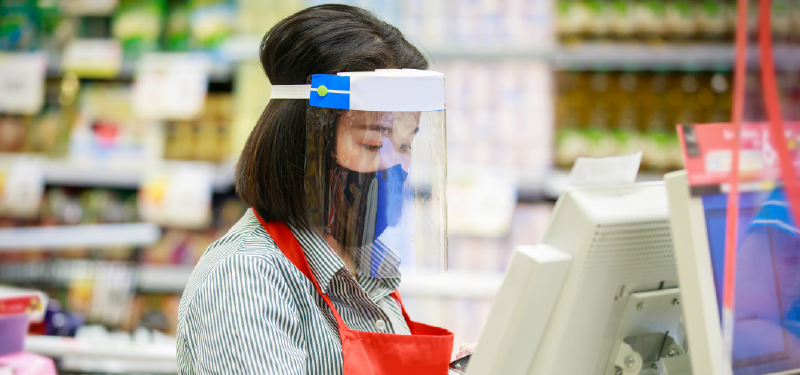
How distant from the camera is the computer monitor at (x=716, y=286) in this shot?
2.63 ft

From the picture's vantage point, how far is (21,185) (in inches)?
136

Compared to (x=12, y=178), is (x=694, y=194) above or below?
above

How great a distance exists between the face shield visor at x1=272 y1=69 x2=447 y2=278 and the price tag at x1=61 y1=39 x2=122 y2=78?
2434 mm

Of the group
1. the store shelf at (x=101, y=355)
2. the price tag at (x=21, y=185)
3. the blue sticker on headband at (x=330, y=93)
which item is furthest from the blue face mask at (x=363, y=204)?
the price tag at (x=21, y=185)

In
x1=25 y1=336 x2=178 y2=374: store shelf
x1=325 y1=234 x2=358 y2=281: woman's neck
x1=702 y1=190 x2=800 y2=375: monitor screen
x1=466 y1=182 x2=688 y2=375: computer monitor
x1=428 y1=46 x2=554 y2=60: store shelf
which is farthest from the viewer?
x1=428 y1=46 x2=554 y2=60: store shelf

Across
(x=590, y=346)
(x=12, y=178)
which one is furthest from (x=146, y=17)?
(x=590, y=346)

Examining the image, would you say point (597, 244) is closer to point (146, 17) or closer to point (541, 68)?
point (541, 68)

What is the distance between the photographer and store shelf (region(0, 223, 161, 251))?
3492 millimetres

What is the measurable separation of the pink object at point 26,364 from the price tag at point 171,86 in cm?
163

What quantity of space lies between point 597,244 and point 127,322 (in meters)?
3.16

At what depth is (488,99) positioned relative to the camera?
10.6 feet

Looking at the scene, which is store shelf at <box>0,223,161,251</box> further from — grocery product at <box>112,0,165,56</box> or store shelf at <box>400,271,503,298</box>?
store shelf at <box>400,271,503,298</box>

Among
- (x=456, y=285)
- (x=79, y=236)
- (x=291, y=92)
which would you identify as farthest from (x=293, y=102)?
(x=79, y=236)

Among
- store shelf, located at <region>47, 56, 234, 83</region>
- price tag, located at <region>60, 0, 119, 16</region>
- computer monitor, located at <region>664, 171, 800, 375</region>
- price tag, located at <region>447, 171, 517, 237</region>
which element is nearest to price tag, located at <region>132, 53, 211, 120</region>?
store shelf, located at <region>47, 56, 234, 83</region>
